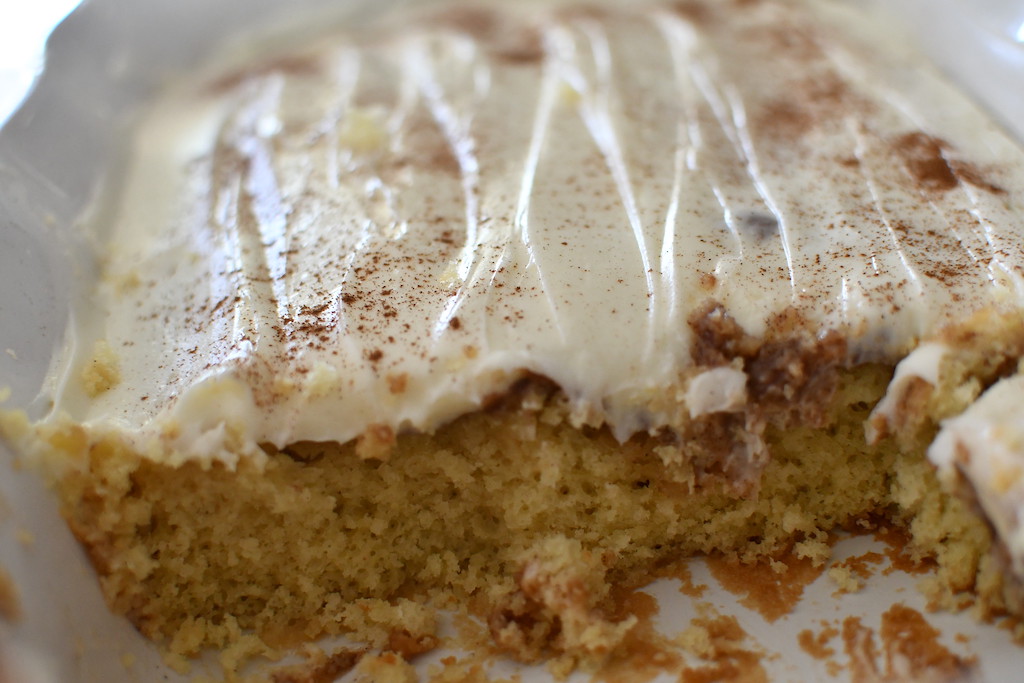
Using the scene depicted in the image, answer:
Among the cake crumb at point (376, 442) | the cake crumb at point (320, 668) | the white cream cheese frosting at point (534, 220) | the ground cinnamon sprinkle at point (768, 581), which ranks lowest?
the ground cinnamon sprinkle at point (768, 581)

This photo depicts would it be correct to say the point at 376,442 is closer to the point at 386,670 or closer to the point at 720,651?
the point at 386,670

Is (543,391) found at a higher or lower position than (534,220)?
lower

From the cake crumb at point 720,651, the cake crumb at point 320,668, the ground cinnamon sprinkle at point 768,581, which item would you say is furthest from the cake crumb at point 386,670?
the ground cinnamon sprinkle at point 768,581

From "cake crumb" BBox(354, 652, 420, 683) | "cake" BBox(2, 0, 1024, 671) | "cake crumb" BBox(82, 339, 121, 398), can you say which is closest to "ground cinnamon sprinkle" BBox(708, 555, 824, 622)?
"cake" BBox(2, 0, 1024, 671)

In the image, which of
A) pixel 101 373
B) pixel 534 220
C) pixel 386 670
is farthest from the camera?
pixel 534 220

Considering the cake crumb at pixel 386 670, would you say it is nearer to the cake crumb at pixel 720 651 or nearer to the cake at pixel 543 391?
the cake at pixel 543 391

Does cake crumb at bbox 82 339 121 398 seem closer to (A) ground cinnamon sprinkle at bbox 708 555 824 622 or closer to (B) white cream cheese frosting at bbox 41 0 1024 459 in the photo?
(B) white cream cheese frosting at bbox 41 0 1024 459

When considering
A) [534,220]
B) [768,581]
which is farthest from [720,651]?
[534,220]

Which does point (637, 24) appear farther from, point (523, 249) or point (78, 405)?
A: point (78, 405)
